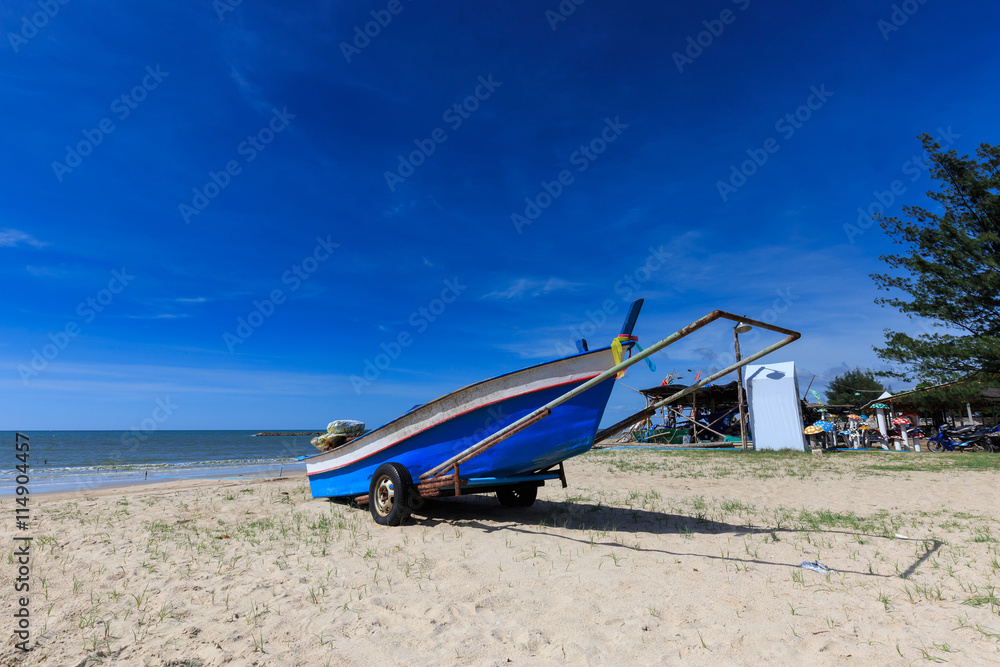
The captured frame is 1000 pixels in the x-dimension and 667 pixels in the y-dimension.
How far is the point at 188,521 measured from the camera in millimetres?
7148

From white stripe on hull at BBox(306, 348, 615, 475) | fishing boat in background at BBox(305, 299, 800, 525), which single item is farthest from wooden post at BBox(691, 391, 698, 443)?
white stripe on hull at BBox(306, 348, 615, 475)

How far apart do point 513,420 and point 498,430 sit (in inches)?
9.4

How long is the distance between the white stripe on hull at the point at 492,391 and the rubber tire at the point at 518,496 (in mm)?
1924

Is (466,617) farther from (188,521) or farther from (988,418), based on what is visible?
(988,418)

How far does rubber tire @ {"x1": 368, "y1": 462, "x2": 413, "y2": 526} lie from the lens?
6164 millimetres

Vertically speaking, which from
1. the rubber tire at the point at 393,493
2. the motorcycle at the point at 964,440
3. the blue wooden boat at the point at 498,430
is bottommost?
the motorcycle at the point at 964,440

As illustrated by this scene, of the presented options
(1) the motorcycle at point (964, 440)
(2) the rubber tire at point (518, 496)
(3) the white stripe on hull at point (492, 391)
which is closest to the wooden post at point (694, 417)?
(1) the motorcycle at point (964, 440)

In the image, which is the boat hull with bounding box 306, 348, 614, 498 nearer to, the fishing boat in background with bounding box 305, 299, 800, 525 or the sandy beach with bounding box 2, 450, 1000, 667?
the fishing boat in background with bounding box 305, 299, 800, 525

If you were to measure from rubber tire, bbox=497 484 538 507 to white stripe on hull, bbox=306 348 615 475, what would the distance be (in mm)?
1924

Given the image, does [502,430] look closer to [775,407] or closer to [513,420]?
[513,420]

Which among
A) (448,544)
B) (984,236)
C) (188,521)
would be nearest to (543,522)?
(448,544)

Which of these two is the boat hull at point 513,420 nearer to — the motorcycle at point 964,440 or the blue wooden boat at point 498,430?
the blue wooden boat at point 498,430

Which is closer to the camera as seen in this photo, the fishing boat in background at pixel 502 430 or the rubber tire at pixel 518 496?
the fishing boat in background at pixel 502 430

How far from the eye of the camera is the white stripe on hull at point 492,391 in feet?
19.0
